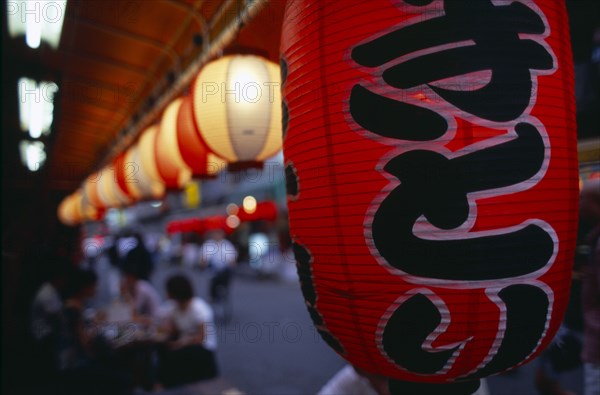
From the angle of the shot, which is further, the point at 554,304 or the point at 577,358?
the point at 577,358

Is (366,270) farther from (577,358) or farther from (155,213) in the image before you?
(155,213)

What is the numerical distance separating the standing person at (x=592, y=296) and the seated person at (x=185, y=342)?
11.9 ft

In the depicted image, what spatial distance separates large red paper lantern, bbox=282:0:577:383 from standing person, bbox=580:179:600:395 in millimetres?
1808

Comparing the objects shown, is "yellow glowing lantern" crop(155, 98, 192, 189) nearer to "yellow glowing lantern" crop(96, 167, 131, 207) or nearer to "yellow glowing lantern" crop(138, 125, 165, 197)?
"yellow glowing lantern" crop(138, 125, 165, 197)

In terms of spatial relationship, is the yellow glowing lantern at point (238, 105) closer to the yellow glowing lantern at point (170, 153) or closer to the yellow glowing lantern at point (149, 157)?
the yellow glowing lantern at point (170, 153)

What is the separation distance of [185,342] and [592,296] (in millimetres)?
3969

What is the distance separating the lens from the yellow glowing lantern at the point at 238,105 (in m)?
2.45

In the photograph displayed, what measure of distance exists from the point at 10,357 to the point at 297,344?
4977mm

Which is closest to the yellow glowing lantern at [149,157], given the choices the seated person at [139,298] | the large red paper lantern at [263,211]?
the seated person at [139,298]

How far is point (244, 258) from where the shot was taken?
75.9 ft

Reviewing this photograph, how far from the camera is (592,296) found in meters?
2.71

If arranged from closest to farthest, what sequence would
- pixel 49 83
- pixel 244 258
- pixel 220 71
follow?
pixel 220 71 < pixel 49 83 < pixel 244 258

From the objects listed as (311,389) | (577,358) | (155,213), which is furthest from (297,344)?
(155,213)

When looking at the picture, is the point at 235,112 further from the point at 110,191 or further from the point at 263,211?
the point at 263,211
